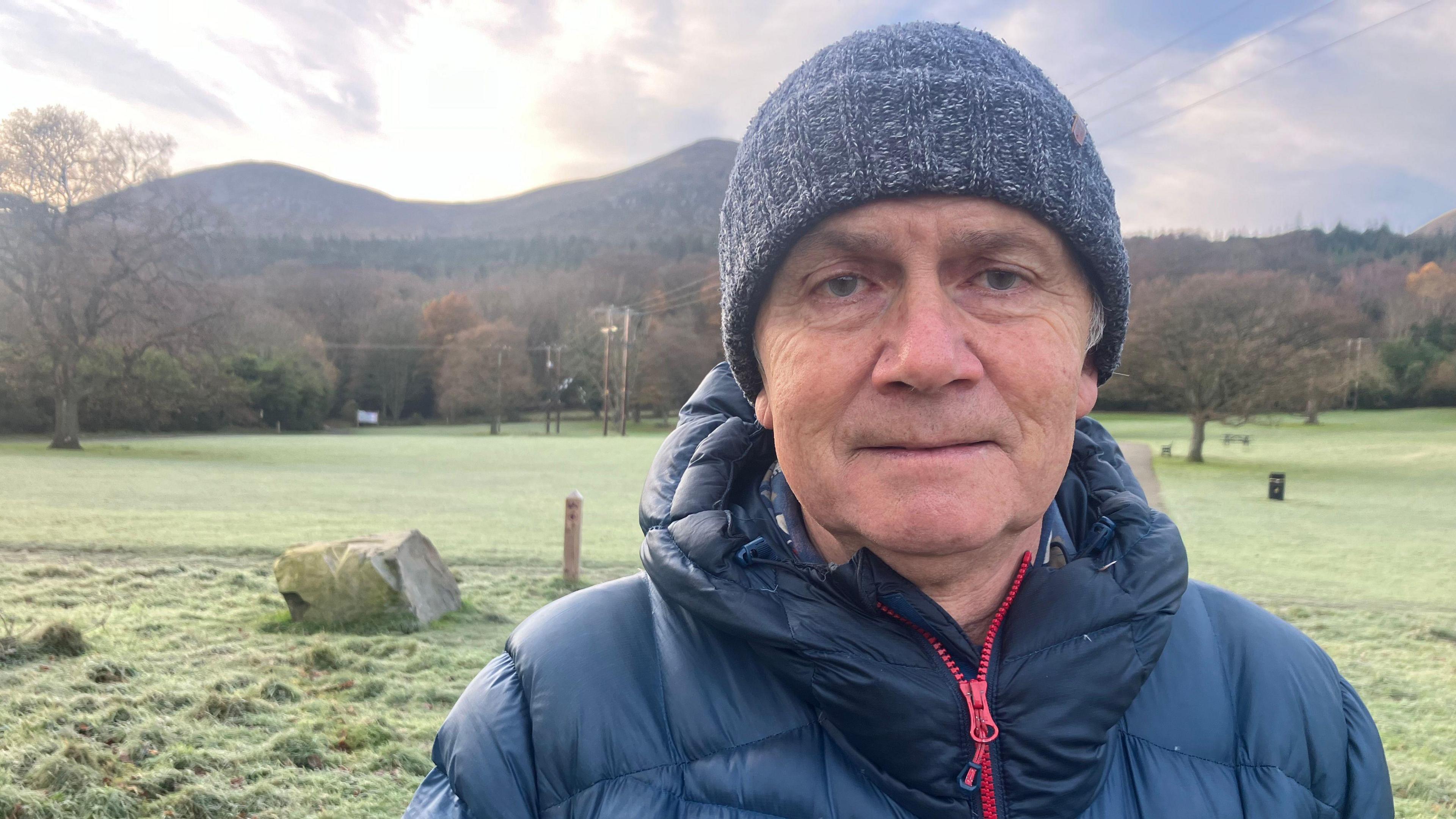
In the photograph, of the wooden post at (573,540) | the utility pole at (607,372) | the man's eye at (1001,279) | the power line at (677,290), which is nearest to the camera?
the man's eye at (1001,279)

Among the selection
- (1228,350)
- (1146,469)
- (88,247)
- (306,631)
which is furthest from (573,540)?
(1228,350)

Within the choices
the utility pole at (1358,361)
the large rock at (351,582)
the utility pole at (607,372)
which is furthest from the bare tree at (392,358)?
the large rock at (351,582)

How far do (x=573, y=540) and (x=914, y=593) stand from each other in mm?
8751

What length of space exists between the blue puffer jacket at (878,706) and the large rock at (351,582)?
22.0ft

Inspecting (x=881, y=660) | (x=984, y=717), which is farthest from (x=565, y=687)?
(x=984, y=717)

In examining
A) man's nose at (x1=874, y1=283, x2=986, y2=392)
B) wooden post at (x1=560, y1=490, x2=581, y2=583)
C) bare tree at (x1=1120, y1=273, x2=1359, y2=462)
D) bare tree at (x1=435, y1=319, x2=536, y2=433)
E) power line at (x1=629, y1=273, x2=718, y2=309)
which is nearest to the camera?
man's nose at (x1=874, y1=283, x2=986, y2=392)

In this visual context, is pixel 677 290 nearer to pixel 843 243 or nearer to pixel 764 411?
pixel 764 411

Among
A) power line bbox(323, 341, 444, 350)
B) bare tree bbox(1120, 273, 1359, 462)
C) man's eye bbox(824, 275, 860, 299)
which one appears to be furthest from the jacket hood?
power line bbox(323, 341, 444, 350)

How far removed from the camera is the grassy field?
4.36m

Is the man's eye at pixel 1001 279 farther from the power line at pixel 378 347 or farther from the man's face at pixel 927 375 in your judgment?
the power line at pixel 378 347

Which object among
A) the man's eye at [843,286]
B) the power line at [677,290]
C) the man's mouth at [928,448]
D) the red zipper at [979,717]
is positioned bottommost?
the red zipper at [979,717]

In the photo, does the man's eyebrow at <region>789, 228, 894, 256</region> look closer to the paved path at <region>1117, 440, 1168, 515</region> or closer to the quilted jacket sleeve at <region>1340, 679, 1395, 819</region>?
the quilted jacket sleeve at <region>1340, 679, 1395, 819</region>

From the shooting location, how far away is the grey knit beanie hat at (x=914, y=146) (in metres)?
1.27

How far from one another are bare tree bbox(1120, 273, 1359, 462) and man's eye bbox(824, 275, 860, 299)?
34625mm
